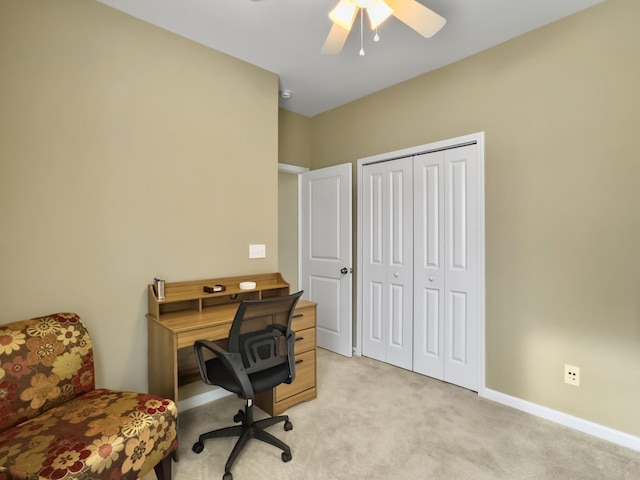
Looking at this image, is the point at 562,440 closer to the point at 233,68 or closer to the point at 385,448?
the point at 385,448

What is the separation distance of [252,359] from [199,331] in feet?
1.43

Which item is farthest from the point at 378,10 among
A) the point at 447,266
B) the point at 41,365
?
the point at 41,365

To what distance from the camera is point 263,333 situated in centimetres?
189

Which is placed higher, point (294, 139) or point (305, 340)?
point (294, 139)

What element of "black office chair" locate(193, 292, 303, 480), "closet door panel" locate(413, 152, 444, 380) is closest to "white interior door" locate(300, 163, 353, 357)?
"closet door panel" locate(413, 152, 444, 380)

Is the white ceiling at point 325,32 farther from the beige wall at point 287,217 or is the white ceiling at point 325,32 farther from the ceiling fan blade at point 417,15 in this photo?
the beige wall at point 287,217

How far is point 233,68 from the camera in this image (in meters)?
2.79

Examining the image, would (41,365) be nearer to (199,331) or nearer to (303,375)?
(199,331)

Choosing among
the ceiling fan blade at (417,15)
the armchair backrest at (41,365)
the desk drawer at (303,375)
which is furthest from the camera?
the desk drawer at (303,375)

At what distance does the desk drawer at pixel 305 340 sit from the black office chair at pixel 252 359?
0.51 meters

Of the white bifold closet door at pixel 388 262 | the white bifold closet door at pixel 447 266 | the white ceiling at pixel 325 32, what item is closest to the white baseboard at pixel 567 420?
the white bifold closet door at pixel 447 266

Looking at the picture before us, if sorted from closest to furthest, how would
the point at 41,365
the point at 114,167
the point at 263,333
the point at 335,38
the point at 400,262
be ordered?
the point at 41,365 → the point at 263,333 → the point at 335,38 → the point at 114,167 → the point at 400,262

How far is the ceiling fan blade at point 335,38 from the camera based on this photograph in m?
1.92

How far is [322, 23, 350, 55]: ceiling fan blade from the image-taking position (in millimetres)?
1921
